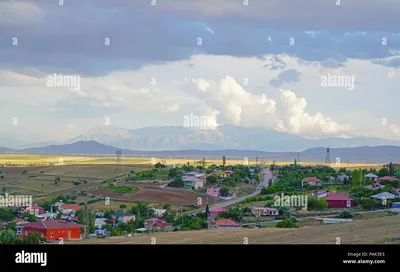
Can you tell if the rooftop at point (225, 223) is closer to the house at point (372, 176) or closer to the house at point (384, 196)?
the house at point (384, 196)

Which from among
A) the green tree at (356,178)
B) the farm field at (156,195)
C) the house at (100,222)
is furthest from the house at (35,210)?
the green tree at (356,178)

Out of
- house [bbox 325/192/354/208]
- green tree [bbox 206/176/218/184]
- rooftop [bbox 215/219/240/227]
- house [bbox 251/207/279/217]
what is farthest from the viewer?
green tree [bbox 206/176/218/184]

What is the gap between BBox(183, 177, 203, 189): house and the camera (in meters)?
25.2

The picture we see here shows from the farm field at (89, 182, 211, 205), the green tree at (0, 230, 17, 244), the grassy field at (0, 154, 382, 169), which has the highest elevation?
the grassy field at (0, 154, 382, 169)

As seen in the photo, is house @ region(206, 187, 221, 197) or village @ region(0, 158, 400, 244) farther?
house @ region(206, 187, 221, 197)

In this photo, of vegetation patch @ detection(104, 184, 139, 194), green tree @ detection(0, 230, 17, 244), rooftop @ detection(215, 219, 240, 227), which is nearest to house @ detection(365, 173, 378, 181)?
vegetation patch @ detection(104, 184, 139, 194)

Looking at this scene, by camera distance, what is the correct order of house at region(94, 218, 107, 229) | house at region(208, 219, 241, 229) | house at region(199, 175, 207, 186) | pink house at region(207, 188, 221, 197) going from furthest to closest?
house at region(199, 175, 207, 186)
pink house at region(207, 188, 221, 197)
house at region(94, 218, 107, 229)
house at region(208, 219, 241, 229)

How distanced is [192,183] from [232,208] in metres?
7.42

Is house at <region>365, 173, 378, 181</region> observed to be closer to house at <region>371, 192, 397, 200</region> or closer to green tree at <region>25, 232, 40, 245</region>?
house at <region>371, 192, 397, 200</region>

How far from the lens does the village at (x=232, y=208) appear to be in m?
13.1

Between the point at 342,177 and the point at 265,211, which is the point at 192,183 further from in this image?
the point at 265,211

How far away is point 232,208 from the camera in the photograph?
18.8 m

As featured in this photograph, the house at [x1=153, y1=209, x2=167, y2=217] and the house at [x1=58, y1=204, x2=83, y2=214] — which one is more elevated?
the house at [x1=58, y1=204, x2=83, y2=214]
